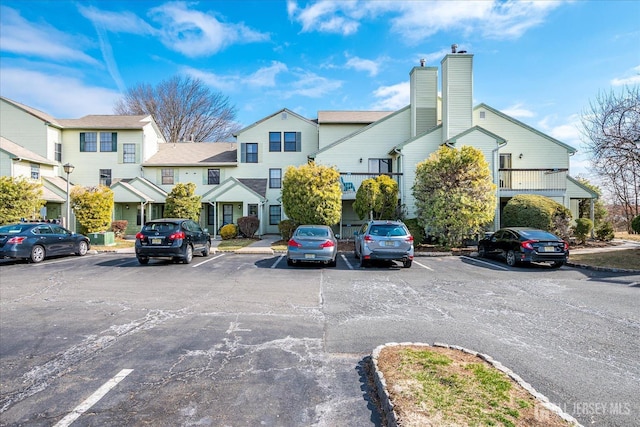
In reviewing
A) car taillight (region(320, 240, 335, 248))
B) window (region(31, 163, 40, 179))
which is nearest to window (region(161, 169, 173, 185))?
window (region(31, 163, 40, 179))

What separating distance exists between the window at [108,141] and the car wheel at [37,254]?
54.3 ft

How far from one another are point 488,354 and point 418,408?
2.14 m

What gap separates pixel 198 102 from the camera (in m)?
47.4

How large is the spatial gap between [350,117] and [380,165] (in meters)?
5.68

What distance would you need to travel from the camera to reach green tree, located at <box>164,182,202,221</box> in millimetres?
22422

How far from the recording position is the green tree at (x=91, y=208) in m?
21.0

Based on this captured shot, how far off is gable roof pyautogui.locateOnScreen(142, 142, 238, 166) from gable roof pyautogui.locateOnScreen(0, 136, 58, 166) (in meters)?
6.61

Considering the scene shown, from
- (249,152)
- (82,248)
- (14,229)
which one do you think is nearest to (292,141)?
(249,152)

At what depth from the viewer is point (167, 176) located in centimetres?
2834

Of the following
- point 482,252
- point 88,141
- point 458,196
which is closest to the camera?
point 482,252

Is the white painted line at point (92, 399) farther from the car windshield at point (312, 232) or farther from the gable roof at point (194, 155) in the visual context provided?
the gable roof at point (194, 155)

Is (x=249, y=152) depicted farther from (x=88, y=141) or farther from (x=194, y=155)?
(x=88, y=141)

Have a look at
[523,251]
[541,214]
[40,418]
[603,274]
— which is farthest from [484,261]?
[40,418]

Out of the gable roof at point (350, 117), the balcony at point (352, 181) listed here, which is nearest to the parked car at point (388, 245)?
the balcony at point (352, 181)
